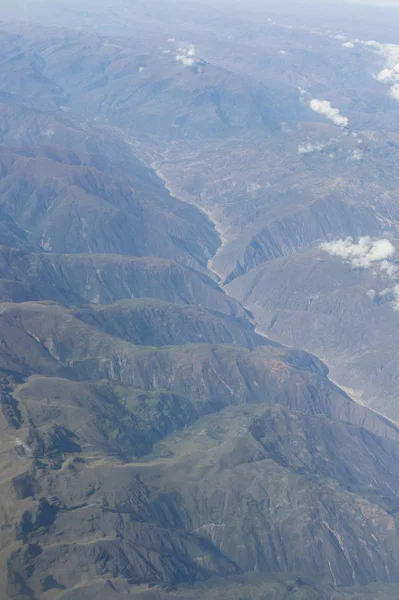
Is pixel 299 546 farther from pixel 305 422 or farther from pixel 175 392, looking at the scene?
pixel 175 392

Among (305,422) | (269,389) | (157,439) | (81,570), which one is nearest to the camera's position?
(81,570)

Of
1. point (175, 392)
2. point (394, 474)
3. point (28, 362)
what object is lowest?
point (394, 474)

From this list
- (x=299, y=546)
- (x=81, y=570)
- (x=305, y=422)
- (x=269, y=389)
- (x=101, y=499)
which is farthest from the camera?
(x=269, y=389)

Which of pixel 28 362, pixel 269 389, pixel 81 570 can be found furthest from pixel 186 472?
pixel 269 389

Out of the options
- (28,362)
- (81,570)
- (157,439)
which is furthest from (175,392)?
(81,570)

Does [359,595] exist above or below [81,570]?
below

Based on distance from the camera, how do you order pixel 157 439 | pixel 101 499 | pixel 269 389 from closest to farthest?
pixel 101 499
pixel 157 439
pixel 269 389

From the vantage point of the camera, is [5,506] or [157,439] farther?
[157,439]

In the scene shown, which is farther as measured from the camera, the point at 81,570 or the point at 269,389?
the point at 269,389

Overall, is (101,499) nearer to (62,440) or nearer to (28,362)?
(62,440)
